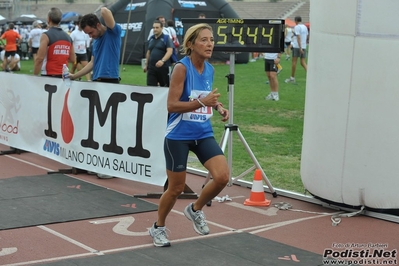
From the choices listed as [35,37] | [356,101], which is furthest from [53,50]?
[35,37]


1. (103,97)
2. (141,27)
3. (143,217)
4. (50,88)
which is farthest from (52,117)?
(141,27)

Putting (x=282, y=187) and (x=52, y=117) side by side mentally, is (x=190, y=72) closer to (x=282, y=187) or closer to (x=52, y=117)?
(x=282, y=187)

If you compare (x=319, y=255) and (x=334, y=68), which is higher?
(x=334, y=68)

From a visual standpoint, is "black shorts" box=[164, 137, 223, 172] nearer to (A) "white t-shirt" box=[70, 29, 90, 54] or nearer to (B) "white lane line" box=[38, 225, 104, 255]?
(B) "white lane line" box=[38, 225, 104, 255]

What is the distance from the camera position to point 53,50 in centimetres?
1122

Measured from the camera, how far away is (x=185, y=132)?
6.31 metres

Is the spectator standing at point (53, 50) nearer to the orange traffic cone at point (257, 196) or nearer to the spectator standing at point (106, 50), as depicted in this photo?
the spectator standing at point (106, 50)

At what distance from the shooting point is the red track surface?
6293 millimetres

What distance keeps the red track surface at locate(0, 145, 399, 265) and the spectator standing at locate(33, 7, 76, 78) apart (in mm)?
3917

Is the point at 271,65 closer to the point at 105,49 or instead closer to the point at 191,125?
the point at 105,49

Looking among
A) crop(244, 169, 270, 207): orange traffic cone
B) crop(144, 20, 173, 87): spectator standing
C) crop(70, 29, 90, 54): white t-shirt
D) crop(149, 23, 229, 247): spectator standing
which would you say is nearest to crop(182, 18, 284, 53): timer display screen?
crop(244, 169, 270, 207): orange traffic cone

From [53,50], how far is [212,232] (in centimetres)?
544

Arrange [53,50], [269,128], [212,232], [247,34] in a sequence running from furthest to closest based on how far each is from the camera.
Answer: [269,128], [53,50], [247,34], [212,232]

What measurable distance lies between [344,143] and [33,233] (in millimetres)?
3338
